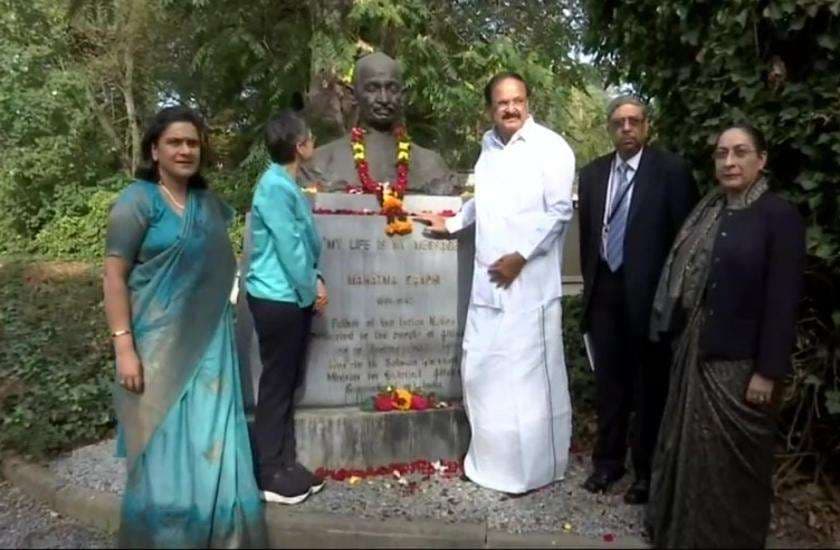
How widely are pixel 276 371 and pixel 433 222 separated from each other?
4.19 ft

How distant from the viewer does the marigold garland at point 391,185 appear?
4.96m

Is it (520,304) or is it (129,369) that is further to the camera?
(520,304)

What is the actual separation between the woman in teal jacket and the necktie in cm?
152

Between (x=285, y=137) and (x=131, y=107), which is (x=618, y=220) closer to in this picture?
(x=285, y=137)

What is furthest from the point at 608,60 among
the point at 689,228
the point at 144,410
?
the point at 144,410

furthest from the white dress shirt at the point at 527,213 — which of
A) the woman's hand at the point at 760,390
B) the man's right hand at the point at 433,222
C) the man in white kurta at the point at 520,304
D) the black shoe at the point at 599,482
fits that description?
the woman's hand at the point at 760,390

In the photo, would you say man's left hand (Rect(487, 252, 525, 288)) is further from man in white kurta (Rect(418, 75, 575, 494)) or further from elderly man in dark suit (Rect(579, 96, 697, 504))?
elderly man in dark suit (Rect(579, 96, 697, 504))

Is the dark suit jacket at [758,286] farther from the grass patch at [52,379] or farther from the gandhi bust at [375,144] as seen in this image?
the grass patch at [52,379]

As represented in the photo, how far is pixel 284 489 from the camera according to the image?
4.38 meters

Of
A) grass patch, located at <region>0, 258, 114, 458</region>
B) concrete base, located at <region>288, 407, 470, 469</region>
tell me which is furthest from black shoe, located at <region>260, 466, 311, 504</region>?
grass patch, located at <region>0, 258, 114, 458</region>

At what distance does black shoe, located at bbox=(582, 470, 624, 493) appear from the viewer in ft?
15.3

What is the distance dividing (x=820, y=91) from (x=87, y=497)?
14.2 feet

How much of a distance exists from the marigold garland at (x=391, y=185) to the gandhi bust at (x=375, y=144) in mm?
49

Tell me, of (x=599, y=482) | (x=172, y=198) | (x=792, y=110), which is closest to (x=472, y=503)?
(x=599, y=482)
